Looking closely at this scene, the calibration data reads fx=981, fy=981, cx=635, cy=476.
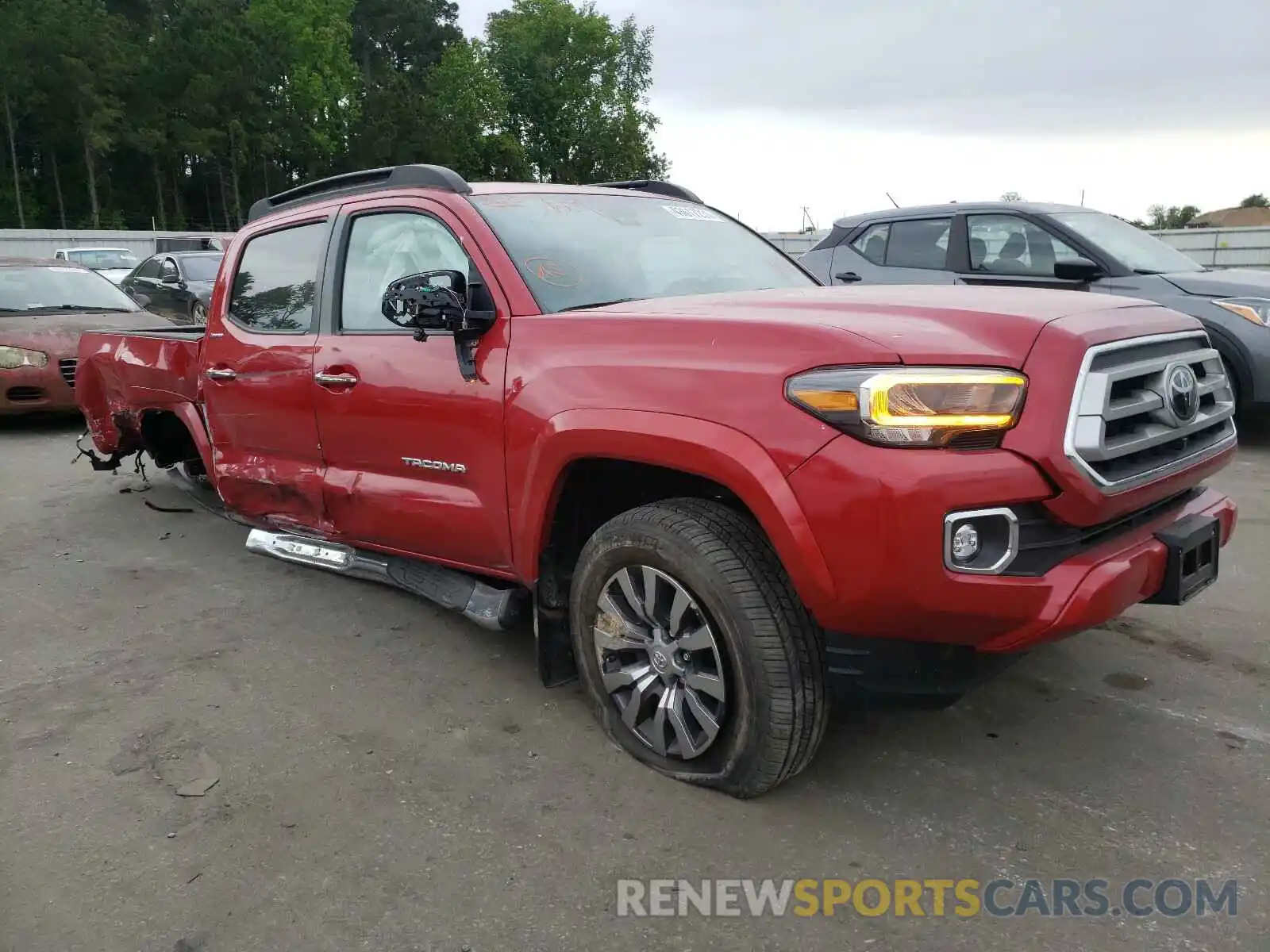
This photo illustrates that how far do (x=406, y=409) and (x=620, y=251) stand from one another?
963mm

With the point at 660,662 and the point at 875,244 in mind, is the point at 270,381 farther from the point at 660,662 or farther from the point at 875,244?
the point at 875,244

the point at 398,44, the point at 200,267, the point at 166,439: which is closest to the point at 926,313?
the point at 166,439

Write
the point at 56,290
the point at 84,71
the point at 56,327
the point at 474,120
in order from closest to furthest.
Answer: the point at 56,327
the point at 56,290
the point at 84,71
the point at 474,120

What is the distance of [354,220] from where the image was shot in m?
3.95

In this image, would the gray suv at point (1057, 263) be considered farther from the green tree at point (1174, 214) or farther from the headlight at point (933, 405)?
the green tree at point (1174, 214)

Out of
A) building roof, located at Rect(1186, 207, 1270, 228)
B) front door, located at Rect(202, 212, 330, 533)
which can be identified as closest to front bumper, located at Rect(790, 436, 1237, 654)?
front door, located at Rect(202, 212, 330, 533)

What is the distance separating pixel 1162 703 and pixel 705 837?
5.60ft

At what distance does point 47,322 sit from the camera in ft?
28.7

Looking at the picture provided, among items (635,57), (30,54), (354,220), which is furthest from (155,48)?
(354,220)

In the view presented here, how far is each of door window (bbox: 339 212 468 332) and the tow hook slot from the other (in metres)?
0.93

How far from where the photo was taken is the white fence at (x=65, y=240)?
33875 mm

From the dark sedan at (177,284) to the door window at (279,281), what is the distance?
10685 mm

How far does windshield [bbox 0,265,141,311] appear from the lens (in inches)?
359

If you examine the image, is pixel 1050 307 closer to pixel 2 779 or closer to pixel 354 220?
pixel 354 220
